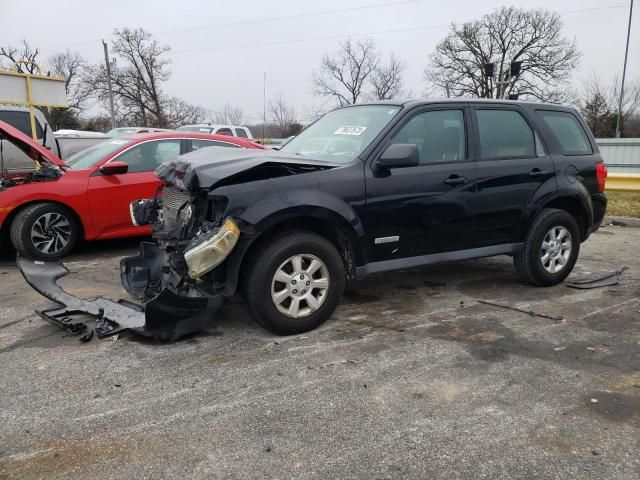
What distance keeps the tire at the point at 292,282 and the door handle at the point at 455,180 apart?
1225 millimetres

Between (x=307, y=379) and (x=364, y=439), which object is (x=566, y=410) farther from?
(x=307, y=379)

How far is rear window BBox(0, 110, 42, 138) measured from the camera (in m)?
10.3

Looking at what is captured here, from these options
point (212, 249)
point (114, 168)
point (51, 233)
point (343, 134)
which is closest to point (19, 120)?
point (51, 233)

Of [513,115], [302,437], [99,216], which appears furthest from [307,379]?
[99,216]

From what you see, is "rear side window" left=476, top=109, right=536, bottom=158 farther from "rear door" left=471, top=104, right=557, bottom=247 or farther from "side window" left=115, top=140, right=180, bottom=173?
"side window" left=115, top=140, right=180, bottom=173

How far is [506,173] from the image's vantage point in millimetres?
4953

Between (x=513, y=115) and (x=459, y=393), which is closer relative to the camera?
(x=459, y=393)

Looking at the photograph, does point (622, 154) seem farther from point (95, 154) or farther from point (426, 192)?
point (95, 154)

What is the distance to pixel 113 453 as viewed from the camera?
259 cm

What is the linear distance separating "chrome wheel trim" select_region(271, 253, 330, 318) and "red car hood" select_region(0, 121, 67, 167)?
389 cm

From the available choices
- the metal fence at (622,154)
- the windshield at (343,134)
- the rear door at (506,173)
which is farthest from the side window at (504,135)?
the metal fence at (622,154)

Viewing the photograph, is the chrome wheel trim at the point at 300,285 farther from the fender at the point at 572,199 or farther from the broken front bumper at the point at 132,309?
the fender at the point at 572,199

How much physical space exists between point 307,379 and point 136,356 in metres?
1.24

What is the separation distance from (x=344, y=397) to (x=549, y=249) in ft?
10.5
